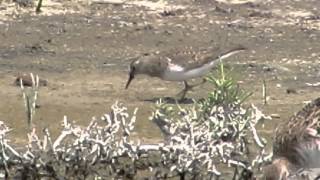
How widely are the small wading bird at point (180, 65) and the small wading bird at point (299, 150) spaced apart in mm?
4703

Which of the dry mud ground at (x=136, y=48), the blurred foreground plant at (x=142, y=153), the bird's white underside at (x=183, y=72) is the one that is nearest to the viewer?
the blurred foreground plant at (x=142, y=153)

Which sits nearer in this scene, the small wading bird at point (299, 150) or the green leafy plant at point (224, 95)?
the small wading bird at point (299, 150)

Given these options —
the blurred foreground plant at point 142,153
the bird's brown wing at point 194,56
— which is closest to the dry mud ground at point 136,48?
the bird's brown wing at point 194,56

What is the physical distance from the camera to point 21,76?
13.2m

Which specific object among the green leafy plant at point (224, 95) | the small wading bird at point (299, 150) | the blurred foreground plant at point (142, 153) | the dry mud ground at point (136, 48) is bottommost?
the dry mud ground at point (136, 48)

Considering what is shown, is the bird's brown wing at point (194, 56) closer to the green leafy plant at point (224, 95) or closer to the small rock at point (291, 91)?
the small rock at point (291, 91)

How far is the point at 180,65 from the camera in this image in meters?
12.9

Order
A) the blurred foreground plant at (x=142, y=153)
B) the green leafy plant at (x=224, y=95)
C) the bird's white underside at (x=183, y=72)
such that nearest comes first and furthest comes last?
the blurred foreground plant at (x=142, y=153) < the green leafy plant at (x=224, y=95) < the bird's white underside at (x=183, y=72)

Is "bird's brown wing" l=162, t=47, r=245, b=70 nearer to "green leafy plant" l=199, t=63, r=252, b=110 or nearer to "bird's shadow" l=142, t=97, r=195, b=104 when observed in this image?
"bird's shadow" l=142, t=97, r=195, b=104

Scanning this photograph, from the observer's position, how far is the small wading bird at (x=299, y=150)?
25.2 feet

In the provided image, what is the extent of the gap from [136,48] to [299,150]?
7855 mm

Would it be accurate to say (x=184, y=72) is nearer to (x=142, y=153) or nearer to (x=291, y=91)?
(x=291, y=91)

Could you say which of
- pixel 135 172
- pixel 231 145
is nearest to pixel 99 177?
pixel 135 172

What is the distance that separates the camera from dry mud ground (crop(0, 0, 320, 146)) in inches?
484
